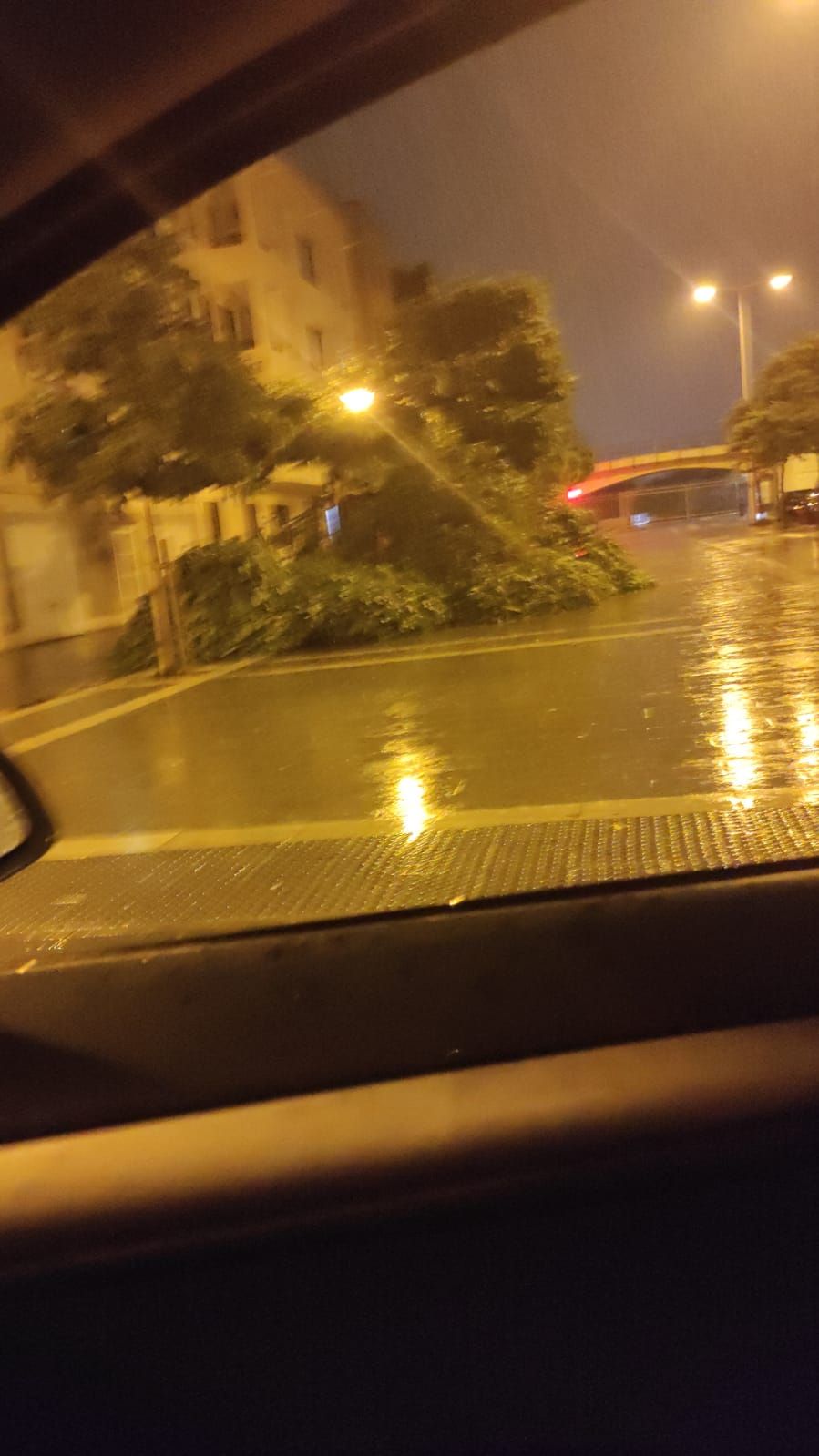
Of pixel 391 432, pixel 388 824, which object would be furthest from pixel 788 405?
pixel 388 824

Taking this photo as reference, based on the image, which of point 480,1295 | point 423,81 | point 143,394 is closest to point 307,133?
point 423,81

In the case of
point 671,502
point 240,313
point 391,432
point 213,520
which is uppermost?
point 240,313

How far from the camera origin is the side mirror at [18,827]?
349 cm

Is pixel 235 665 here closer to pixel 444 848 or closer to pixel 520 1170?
pixel 444 848

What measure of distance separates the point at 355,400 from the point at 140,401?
154 inches

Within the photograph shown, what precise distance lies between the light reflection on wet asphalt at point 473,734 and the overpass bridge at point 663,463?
32240 millimetres

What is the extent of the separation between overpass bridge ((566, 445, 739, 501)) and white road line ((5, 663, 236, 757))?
1244 inches

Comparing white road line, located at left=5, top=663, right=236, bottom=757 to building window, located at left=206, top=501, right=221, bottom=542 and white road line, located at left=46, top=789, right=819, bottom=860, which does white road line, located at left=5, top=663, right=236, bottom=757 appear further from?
building window, located at left=206, top=501, right=221, bottom=542

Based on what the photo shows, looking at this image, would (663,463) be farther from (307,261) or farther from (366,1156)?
(366,1156)

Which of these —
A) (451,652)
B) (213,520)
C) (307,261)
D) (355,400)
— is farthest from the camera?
(307,261)

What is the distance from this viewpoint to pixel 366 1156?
8.75 ft

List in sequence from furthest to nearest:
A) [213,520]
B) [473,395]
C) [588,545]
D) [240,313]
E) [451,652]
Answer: [213,520]
[240,313]
[473,395]
[588,545]
[451,652]

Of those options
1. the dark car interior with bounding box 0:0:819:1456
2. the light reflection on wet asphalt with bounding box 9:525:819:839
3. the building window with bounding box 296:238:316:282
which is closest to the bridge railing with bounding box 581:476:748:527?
the building window with bounding box 296:238:316:282

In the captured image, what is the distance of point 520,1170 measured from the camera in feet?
8.54
